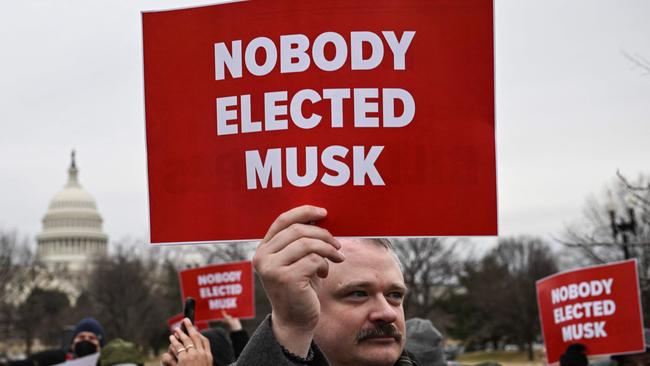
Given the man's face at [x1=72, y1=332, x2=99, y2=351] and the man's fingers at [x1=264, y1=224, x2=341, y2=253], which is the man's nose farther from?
the man's face at [x1=72, y1=332, x2=99, y2=351]

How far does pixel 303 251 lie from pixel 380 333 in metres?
0.87

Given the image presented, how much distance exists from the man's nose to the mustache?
23 mm

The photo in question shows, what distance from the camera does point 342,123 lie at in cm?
303

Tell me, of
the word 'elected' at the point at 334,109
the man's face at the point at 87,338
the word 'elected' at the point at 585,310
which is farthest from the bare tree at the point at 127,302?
the word 'elected' at the point at 334,109

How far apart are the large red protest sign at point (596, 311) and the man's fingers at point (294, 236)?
4.80m

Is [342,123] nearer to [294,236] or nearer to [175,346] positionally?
[294,236]

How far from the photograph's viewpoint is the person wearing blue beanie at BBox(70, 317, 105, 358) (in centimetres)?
777

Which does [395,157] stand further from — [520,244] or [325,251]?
[520,244]

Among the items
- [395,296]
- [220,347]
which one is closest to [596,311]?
[220,347]

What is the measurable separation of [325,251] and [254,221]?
54 centimetres

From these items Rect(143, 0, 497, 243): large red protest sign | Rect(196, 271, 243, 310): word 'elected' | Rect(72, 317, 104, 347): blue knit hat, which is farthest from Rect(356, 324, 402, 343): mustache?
Rect(196, 271, 243, 310): word 'elected'

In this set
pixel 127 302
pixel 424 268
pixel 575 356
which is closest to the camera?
pixel 575 356

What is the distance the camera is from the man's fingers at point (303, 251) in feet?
8.23

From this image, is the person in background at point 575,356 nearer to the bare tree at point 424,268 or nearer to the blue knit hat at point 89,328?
the blue knit hat at point 89,328
